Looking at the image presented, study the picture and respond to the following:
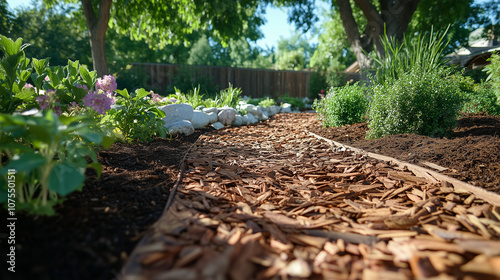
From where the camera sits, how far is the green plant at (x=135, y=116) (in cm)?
321

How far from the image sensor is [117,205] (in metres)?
1.56

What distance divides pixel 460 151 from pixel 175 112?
13.6 feet

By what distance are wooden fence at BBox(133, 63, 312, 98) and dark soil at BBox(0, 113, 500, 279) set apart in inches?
405

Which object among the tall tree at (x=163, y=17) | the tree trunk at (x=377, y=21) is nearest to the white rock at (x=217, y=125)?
the tall tree at (x=163, y=17)

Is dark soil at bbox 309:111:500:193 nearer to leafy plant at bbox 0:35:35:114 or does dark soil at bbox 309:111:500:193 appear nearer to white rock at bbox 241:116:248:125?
white rock at bbox 241:116:248:125

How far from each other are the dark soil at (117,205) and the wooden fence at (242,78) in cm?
1029

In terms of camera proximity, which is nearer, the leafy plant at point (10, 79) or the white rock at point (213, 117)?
the leafy plant at point (10, 79)

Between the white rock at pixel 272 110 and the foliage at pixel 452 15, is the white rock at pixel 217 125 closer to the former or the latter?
the white rock at pixel 272 110

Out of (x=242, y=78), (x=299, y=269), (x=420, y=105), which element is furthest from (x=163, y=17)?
(x=299, y=269)

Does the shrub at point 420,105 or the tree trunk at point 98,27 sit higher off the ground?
the tree trunk at point 98,27

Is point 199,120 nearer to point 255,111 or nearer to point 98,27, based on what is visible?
point 255,111

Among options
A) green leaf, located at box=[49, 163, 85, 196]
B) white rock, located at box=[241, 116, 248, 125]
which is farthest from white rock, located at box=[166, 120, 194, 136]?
green leaf, located at box=[49, 163, 85, 196]

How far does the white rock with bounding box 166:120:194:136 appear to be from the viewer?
174 inches

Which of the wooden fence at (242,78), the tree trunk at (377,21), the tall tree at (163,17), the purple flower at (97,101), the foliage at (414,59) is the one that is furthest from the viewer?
the wooden fence at (242,78)
